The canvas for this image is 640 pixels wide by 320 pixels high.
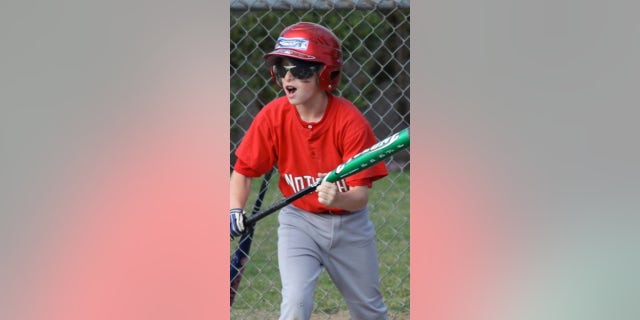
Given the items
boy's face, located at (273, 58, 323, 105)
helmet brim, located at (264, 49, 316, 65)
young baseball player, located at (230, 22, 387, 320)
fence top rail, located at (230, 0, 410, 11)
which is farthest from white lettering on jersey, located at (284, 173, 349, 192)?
fence top rail, located at (230, 0, 410, 11)

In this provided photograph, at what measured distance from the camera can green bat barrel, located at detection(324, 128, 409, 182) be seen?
118 inches

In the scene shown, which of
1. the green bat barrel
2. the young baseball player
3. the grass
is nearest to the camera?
the green bat barrel

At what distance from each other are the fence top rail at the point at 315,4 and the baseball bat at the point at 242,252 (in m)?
0.51

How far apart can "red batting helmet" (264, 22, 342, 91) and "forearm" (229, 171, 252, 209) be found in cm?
32

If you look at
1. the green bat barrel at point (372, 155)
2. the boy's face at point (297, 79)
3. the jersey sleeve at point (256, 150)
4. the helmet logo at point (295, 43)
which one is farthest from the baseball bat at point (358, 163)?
the helmet logo at point (295, 43)

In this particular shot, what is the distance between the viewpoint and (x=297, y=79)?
3.11m

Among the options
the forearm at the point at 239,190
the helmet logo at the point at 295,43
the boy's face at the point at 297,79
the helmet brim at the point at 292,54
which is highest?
the helmet logo at the point at 295,43

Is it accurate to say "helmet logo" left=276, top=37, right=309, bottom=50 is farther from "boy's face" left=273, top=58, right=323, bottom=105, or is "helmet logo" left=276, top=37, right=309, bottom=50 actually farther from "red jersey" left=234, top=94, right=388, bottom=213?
"red jersey" left=234, top=94, right=388, bottom=213

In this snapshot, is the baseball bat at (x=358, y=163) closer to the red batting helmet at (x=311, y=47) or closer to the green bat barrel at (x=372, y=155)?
the green bat barrel at (x=372, y=155)

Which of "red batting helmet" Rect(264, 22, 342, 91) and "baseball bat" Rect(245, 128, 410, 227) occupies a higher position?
"red batting helmet" Rect(264, 22, 342, 91)

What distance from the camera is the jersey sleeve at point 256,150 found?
3176 mm

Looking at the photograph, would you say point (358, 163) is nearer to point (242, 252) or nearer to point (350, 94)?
point (350, 94)
